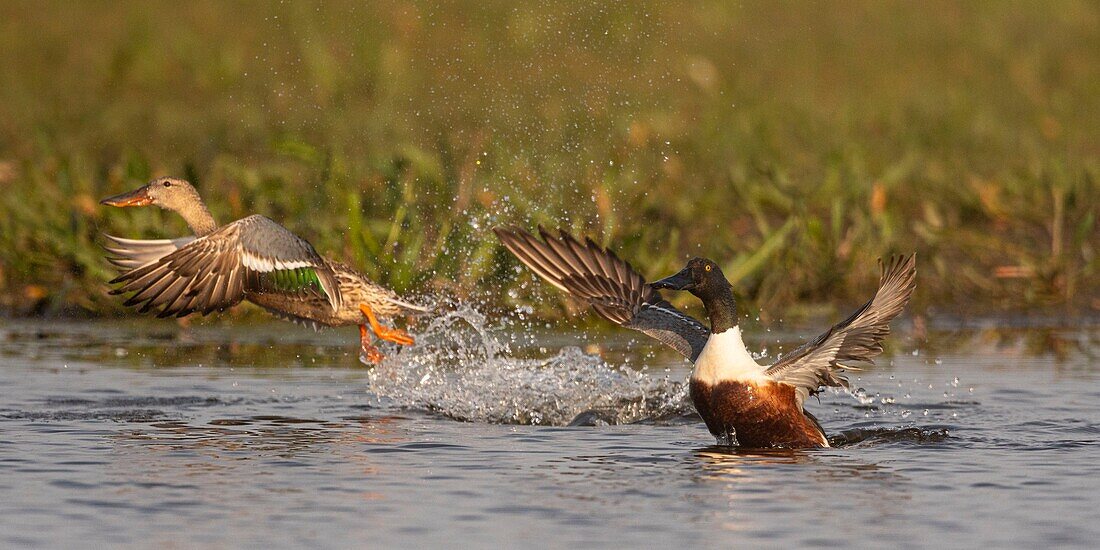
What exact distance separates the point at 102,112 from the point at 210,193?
3954 mm

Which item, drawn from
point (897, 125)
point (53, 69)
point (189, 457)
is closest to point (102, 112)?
point (53, 69)

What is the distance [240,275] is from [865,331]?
2884 millimetres

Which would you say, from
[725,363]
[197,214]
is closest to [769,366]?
[725,363]

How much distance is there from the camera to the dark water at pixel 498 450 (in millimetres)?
5793

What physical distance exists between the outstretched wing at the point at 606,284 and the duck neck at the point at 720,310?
0.61m

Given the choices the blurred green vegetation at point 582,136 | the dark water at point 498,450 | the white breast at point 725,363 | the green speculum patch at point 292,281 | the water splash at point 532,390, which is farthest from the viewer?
the blurred green vegetation at point 582,136

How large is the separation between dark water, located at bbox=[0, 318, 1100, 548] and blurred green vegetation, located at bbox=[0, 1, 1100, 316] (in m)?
0.86

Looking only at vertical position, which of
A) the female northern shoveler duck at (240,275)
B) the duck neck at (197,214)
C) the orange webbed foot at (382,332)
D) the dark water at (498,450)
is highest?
the duck neck at (197,214)

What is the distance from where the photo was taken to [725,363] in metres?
7.64

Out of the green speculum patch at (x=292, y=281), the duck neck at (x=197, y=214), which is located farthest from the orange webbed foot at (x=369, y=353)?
the duck neck at (x=197, y=214)

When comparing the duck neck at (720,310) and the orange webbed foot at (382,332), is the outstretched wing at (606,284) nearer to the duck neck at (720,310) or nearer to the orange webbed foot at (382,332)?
the duck neck at (720,310)

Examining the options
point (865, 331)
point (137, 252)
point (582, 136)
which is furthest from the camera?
point (582, 136)

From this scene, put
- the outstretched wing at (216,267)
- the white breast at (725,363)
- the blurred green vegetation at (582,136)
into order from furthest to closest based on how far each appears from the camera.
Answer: the blurred green vegetation at (582,136) → the outstretched wing at (216,267) → the white breast at (725,363)

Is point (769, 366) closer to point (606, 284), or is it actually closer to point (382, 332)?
point (606, 284)
